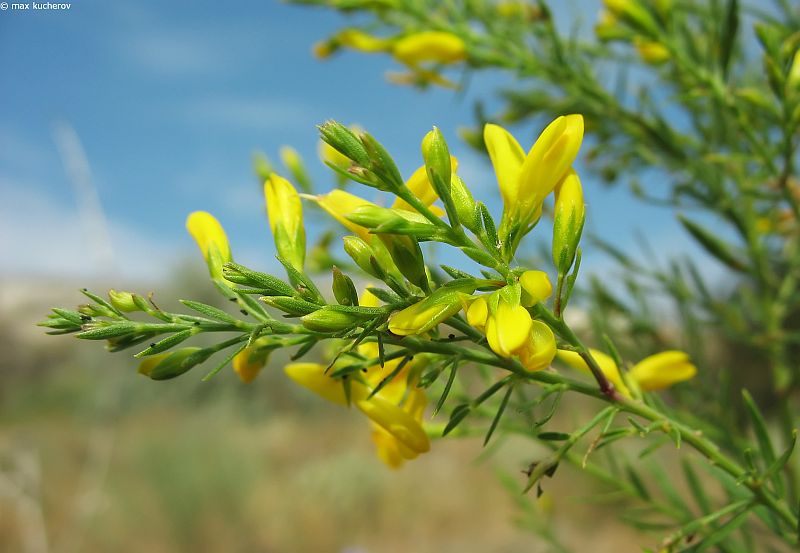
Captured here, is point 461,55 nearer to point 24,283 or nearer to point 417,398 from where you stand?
point 417,398

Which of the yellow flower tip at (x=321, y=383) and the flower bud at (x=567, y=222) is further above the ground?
the flower bud at (x=567, y=222)

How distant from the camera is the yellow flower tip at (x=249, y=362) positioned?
1.48 ft

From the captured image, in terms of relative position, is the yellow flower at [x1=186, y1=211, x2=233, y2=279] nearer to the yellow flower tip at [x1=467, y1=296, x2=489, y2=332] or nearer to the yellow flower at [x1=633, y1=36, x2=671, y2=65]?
the yellow flower tip at [x1=467, y1=296, x2=489, y2=332]

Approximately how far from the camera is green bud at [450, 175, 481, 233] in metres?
0.40

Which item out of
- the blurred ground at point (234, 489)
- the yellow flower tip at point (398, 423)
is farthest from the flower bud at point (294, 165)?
the blurred ground at point (234, 489)

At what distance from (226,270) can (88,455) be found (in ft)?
27.0

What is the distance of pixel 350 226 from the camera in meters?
0.43

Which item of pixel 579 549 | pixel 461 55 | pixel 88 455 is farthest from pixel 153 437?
pixel 461 55

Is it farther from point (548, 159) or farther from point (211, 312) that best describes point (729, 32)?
point (211, 312)

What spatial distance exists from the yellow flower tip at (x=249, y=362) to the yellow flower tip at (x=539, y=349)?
19 centimetres

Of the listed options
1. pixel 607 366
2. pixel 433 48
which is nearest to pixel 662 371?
pixel 607 366

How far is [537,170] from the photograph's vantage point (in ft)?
1.37

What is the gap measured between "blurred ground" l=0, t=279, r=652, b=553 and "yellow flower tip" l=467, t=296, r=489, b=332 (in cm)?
452

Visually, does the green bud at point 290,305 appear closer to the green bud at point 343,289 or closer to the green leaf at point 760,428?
the green bud at point 343,289
